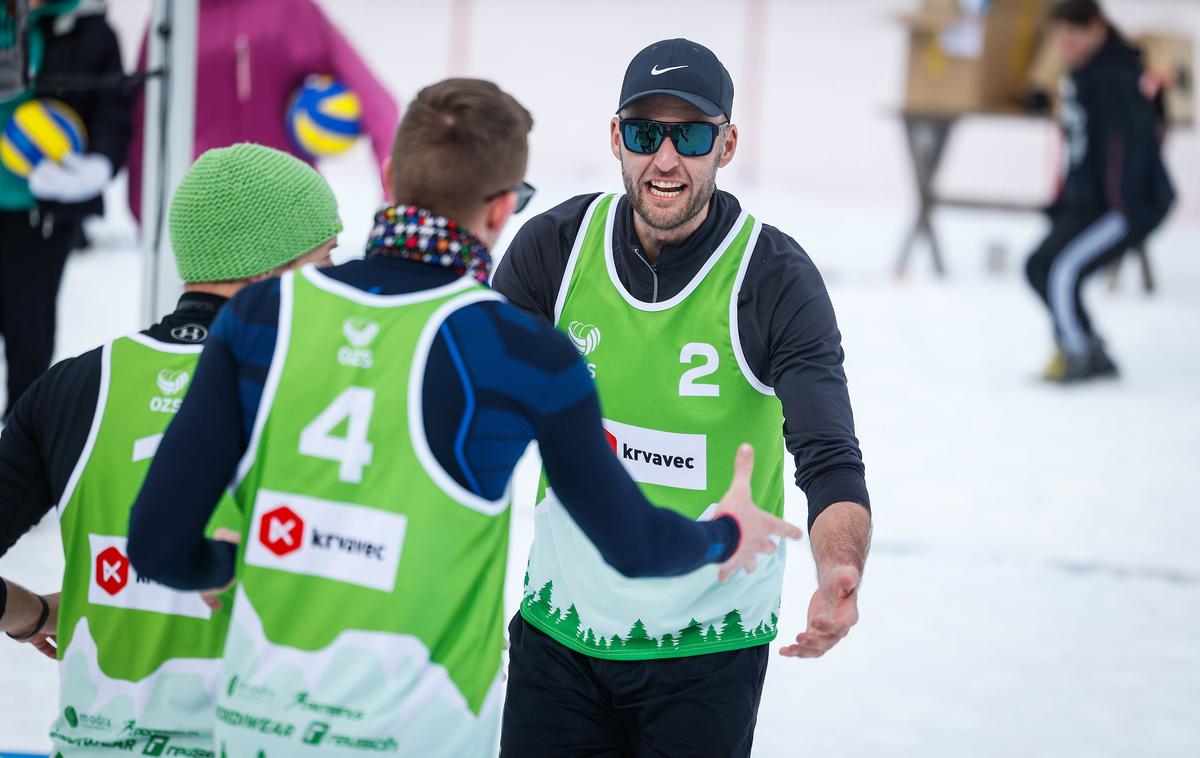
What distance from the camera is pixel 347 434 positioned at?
155 centimetres

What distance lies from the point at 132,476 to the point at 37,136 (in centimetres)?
344

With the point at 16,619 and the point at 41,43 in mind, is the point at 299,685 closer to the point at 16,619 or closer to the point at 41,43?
the point at 16,619

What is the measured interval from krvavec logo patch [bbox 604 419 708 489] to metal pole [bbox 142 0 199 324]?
1.93 meters

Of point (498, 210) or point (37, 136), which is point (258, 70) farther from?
point (498, 210)

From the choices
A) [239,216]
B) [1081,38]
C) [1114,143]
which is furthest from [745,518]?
[1081,38]

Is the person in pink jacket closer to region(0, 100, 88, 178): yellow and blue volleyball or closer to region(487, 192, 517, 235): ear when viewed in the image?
region(0, 100, 88, 178): yellow and blue volleyball

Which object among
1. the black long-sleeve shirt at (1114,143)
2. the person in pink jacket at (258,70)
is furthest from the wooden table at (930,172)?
the person in pink jacket at (258,70)

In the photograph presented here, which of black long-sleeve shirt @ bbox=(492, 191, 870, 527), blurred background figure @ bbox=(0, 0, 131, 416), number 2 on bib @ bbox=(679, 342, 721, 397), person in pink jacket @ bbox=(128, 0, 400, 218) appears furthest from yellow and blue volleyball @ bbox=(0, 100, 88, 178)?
number 2 on bib @ bbox=(679, 342, 721, 397)

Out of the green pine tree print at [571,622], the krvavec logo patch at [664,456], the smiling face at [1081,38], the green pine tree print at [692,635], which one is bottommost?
the green pine tree print at [571,622]

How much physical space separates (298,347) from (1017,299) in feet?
35.6

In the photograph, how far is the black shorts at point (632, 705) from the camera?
2.34m

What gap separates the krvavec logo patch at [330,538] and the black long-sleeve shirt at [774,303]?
2.64ft

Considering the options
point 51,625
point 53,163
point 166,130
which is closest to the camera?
point 51,625

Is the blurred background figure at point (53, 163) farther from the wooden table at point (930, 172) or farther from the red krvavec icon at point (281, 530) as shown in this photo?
the wooden table at point (930, 172)
